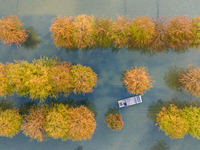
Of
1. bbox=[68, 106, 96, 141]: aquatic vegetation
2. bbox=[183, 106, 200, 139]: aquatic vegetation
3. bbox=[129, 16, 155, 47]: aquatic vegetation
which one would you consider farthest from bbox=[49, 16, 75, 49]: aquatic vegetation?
bbox=[183, 106, 200, 139]: aquatic vegetation

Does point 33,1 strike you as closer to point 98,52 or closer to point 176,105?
Answer: point 98,52

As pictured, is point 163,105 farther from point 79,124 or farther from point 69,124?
point 69,124

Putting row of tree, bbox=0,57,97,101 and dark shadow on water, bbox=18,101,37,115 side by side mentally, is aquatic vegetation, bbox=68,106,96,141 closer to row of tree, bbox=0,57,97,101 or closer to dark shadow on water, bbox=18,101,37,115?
row of tree, bbox=0,57,97,101

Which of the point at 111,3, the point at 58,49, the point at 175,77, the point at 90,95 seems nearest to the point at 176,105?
the point at 175,77

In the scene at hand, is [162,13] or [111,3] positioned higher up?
[111,3]

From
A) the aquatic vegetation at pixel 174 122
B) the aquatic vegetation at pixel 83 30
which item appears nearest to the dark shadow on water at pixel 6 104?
the aquatic vegetation at pixel 83 30

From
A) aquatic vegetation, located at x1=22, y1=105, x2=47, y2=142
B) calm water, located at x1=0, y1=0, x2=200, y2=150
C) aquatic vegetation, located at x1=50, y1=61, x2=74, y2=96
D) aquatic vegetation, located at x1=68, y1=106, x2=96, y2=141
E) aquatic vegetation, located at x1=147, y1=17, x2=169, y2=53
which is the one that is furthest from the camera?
calm water, located at x1=0, y1=0, x2=200, y2=150

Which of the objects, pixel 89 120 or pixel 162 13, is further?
pixel 162 13

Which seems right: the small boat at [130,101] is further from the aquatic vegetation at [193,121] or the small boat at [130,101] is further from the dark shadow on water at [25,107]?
the dark shadow on water at [25,107]
